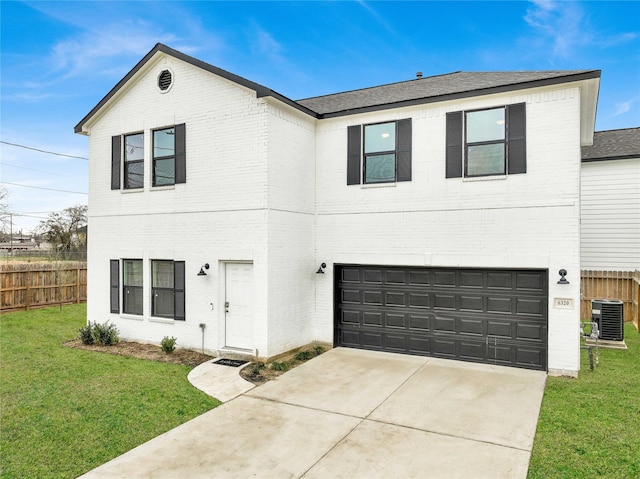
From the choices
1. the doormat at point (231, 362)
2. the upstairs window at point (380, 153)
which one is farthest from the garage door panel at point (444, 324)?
the doormat at point (231, 362)

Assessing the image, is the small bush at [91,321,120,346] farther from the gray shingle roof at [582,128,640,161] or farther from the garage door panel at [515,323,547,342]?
the gray shingle roof at [582,128,640,161]

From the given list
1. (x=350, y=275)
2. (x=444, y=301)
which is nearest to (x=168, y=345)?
(x=350, y=275)

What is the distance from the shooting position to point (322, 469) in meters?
4.58

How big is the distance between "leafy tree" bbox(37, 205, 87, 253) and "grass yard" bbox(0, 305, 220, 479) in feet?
82.9

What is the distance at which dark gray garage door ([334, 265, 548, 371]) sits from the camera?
8.45m

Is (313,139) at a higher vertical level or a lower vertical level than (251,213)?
higher

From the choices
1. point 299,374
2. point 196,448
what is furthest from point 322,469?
point 299,374

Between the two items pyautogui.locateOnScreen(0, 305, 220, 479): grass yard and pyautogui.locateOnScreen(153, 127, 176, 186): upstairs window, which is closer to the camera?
pyautogui.locateOnScreen(0, 305, 220, 479): grass yard

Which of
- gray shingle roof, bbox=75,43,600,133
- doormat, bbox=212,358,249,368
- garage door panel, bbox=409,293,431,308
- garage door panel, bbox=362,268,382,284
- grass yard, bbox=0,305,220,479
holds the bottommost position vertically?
doormat, bbox=212,358,249,368

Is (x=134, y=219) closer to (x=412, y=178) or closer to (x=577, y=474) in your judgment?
(x=412, y=178)

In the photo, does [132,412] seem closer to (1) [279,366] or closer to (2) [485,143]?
→ (1) [279,366]

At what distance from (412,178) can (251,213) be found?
3576 millimetres

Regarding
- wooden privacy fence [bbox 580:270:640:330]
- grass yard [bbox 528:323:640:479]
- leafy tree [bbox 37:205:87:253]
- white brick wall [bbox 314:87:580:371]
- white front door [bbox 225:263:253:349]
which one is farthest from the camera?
leafy tree [bbox 37:205:87:253]

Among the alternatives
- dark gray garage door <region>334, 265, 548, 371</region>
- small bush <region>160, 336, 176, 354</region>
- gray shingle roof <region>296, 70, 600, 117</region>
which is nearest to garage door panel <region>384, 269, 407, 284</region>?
dark gray garage door <region>334, 265, 548, 371</region>
